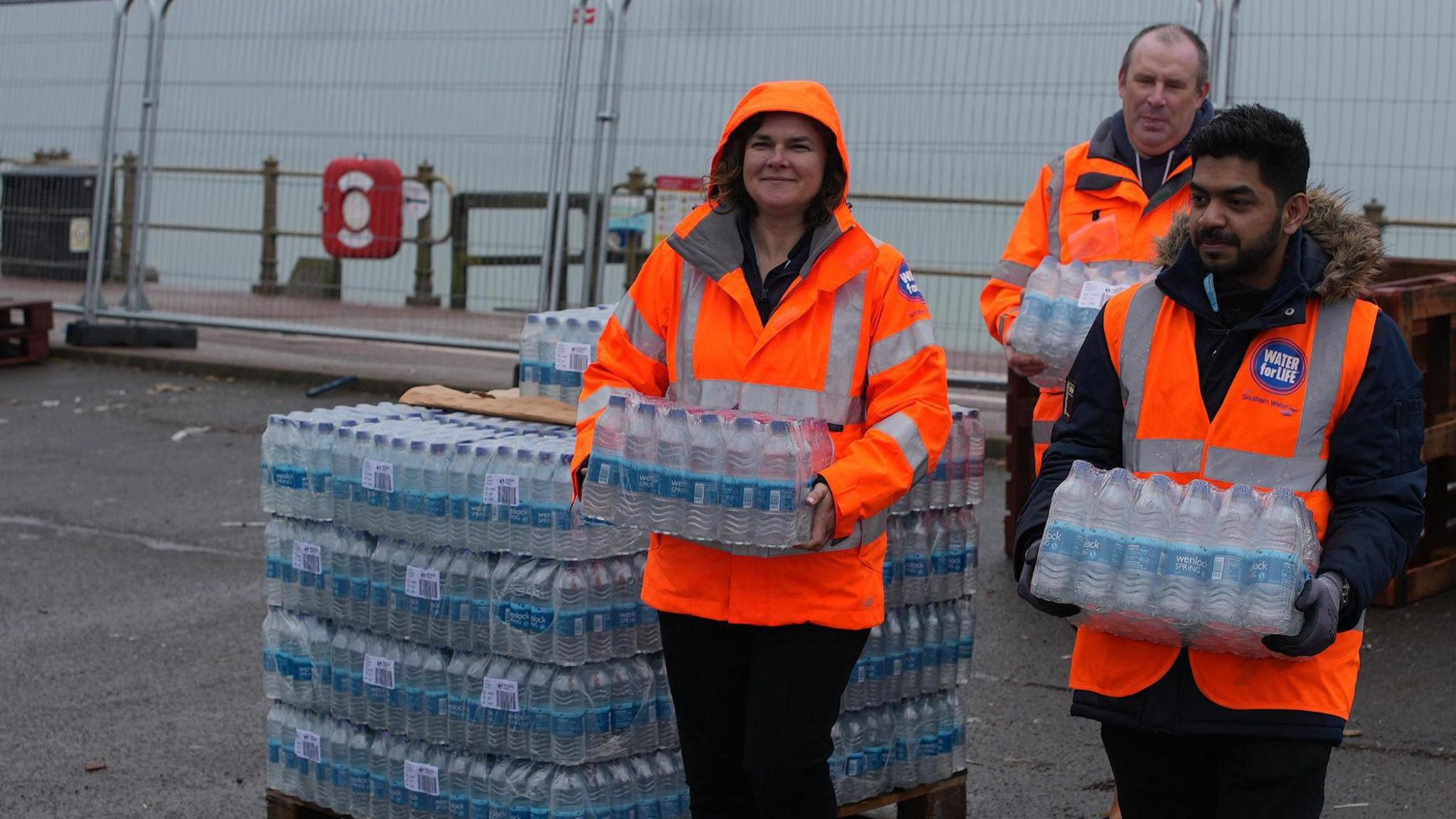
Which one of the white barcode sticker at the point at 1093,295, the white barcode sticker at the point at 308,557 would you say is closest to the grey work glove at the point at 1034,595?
the white barcode sticker at the point at 1093,295

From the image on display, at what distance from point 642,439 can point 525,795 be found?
1331 millimetres

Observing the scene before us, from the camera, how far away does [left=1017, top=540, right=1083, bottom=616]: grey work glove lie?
3605 millimetres

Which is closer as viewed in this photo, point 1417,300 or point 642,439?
point 642,439

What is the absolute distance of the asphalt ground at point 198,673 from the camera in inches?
237

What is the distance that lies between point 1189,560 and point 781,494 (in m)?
0.98

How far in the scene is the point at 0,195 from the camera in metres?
18.0

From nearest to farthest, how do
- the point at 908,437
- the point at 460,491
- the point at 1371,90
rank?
the point at 908,437
the point at 460,491
the point at 1371,90

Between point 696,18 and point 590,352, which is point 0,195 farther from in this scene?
point 590,352

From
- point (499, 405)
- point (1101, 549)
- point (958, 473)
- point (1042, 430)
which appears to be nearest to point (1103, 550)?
point (1101, 549)

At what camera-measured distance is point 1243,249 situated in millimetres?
3562

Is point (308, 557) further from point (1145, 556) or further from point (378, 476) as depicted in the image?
point (1145, 556)

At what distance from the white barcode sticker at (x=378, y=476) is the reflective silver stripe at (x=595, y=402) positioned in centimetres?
99

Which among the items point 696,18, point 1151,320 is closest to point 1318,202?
point 1151,320

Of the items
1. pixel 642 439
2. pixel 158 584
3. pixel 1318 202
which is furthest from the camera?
pixel 158 584
